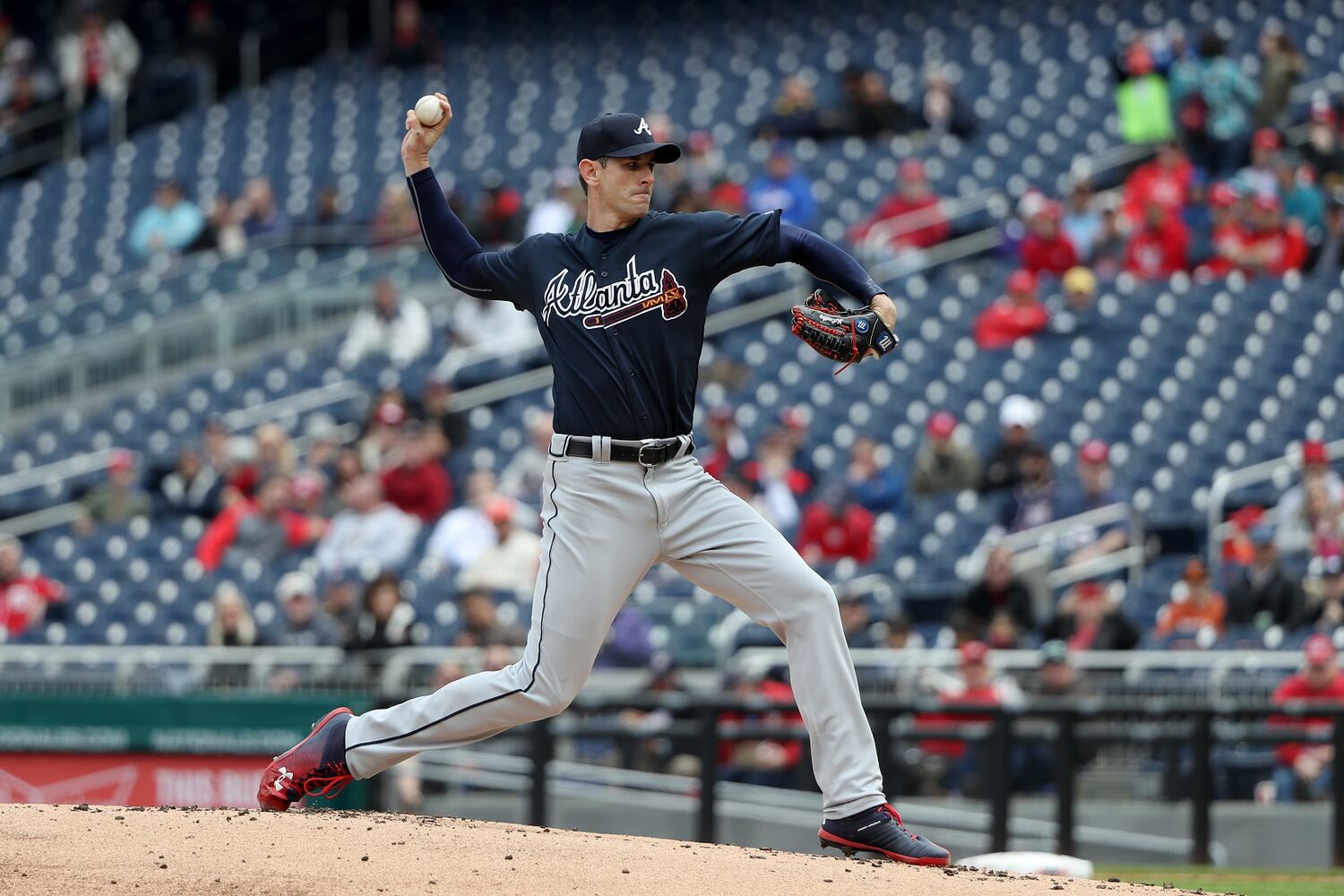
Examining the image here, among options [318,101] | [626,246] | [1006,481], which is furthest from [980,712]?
[318,101]

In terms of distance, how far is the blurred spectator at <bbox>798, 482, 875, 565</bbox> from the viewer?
38.3 ft

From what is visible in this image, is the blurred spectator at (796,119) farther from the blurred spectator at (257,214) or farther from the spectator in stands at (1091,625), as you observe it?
the spectator in stands at (1091,625)

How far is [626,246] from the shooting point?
5223mm

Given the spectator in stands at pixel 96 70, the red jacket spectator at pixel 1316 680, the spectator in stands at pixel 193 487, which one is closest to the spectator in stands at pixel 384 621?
the spectator in stands at pixel 193 487

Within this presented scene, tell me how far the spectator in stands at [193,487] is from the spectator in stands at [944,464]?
181 inches

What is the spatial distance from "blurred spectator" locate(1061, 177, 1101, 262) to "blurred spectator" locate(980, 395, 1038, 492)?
2.36 meters

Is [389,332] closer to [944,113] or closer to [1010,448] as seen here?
[944,113]

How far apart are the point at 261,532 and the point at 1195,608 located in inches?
225

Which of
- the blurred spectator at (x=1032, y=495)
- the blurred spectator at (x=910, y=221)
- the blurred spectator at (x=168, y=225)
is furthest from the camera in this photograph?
the blurred spectator at (x=168, y=225)

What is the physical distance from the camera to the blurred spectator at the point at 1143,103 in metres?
15.4

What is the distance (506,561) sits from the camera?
38.5 feet

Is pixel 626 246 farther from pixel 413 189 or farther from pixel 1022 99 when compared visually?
pixel 1022 99

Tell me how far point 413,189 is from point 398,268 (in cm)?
1043

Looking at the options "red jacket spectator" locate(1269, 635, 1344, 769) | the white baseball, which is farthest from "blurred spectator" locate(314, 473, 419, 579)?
the white baseball
